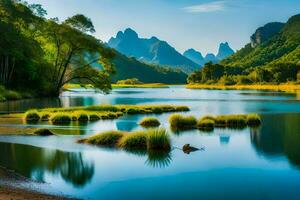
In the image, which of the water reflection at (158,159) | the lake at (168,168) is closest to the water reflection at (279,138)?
the lake at (168,168)

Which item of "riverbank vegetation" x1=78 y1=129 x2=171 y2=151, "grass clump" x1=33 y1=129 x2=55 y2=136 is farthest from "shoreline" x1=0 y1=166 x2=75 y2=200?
"grass clump" x1=33 y1=129 x2=55 y2=136

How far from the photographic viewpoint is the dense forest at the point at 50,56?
9069cm

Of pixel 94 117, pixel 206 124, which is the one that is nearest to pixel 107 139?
pixel 206 124

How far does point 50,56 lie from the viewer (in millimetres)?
98438

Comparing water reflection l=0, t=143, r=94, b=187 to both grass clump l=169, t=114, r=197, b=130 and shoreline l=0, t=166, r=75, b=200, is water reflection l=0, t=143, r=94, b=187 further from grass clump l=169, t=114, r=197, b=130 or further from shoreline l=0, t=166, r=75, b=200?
grass clump l=169, t=114, r=197, b=130

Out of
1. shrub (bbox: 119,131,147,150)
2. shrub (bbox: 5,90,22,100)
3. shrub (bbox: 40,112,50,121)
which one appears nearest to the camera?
shrub (bbox: 119,131,147,150)

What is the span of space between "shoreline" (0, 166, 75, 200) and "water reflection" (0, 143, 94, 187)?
29.2 inches

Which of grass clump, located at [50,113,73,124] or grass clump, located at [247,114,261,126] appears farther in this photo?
grass clump, located at [50,113,73,124]

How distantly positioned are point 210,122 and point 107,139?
15.4m

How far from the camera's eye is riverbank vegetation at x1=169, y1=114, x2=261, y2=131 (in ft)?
142

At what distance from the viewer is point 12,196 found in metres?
15.8

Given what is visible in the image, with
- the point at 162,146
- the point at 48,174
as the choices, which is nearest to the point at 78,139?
the point at 162,146

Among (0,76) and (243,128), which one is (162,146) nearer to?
(243,128)

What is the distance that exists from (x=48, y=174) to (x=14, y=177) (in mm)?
1815
